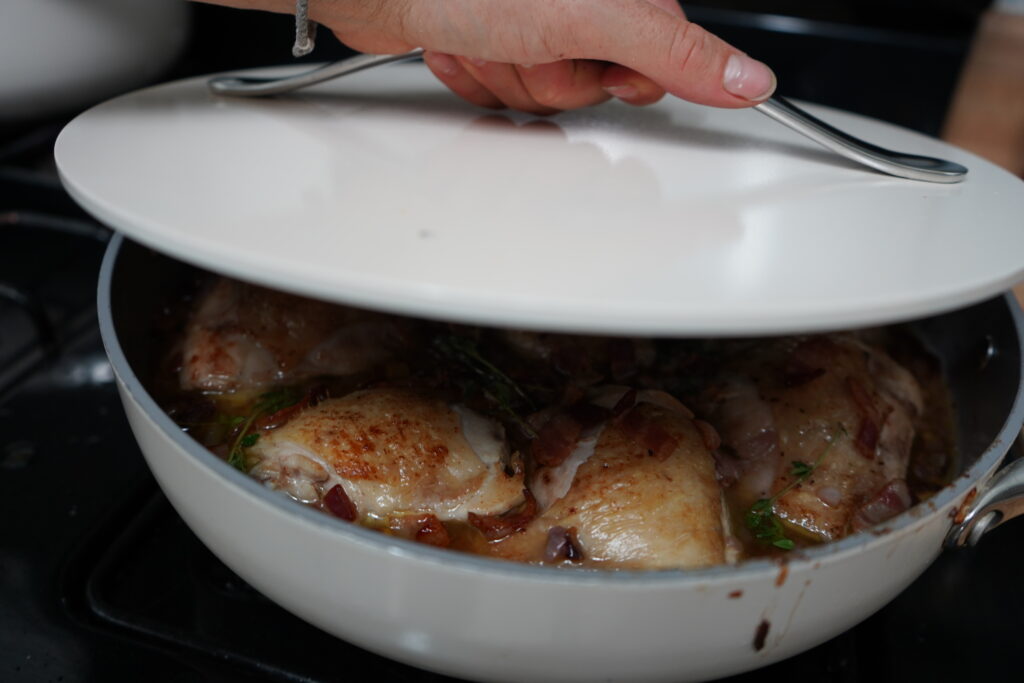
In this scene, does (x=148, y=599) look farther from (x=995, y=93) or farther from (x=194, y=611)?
(x=995, y=93)

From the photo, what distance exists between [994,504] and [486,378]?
1.77 feet

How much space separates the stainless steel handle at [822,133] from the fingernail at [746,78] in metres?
0.04

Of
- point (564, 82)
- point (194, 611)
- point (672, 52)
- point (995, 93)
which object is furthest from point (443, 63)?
point (995, 93)

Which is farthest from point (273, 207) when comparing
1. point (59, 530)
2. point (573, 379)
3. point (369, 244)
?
point (59, 530)

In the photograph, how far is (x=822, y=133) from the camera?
35.6 inches

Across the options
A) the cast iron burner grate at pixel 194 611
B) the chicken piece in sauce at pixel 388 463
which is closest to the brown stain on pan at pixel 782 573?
the chicken piece in sauce at pixel 388 463

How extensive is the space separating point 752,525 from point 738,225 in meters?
0.35

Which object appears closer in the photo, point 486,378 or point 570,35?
point 570,35

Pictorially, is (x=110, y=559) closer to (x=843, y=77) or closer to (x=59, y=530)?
(x=59, y=530)

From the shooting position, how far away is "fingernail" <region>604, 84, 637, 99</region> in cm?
102

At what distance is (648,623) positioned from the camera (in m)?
0.64

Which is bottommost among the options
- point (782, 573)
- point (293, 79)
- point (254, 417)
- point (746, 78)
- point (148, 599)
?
point (148, 599)

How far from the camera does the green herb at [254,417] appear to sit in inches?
33.9

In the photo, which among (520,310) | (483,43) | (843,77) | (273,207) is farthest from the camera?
(843,77)
